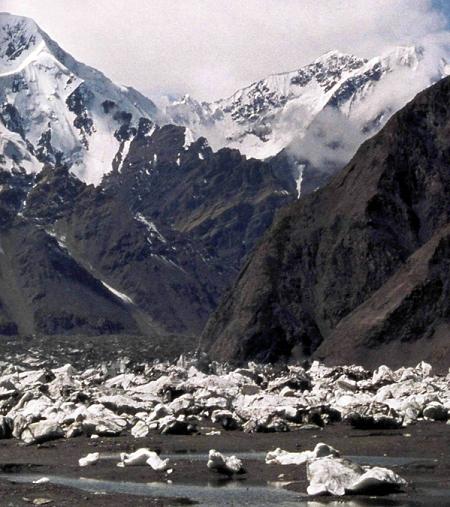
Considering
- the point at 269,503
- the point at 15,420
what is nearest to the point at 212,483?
the point at 269,503

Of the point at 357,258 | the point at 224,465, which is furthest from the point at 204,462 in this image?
the point at 357,258

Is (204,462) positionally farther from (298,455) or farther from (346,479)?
(346,479)

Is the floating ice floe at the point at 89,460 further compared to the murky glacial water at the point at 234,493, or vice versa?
the floating ice floe at the point at 89,460

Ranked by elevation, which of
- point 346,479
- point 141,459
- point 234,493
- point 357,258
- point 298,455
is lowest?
point 234,493

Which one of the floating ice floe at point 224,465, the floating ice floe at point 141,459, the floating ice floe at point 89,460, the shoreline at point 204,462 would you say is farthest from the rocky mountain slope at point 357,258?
the floating ice floe at point 224,465

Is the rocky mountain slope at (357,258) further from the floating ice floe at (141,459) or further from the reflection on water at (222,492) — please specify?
the reflection on water at (222,492)

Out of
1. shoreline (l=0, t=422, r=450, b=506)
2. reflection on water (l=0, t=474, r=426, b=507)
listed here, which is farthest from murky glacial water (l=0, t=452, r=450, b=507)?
shoreline (l=0, t=422, r=450, b=506)

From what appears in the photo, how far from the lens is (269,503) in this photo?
36.4 meters

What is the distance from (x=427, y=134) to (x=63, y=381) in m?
125

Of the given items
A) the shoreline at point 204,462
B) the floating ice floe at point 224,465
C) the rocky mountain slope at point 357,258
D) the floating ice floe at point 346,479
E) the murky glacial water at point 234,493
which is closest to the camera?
the murky glacial water at point 234,493

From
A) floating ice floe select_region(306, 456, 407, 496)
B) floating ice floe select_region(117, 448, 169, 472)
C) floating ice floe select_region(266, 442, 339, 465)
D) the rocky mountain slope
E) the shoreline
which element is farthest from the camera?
the rocky mountain slope

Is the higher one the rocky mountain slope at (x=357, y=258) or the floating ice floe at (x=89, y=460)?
the rocky mountain slope at (x=357, y=258)

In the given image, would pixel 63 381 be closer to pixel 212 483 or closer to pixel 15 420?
pixel 15 420

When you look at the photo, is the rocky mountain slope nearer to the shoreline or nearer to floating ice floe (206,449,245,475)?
the shoreline
